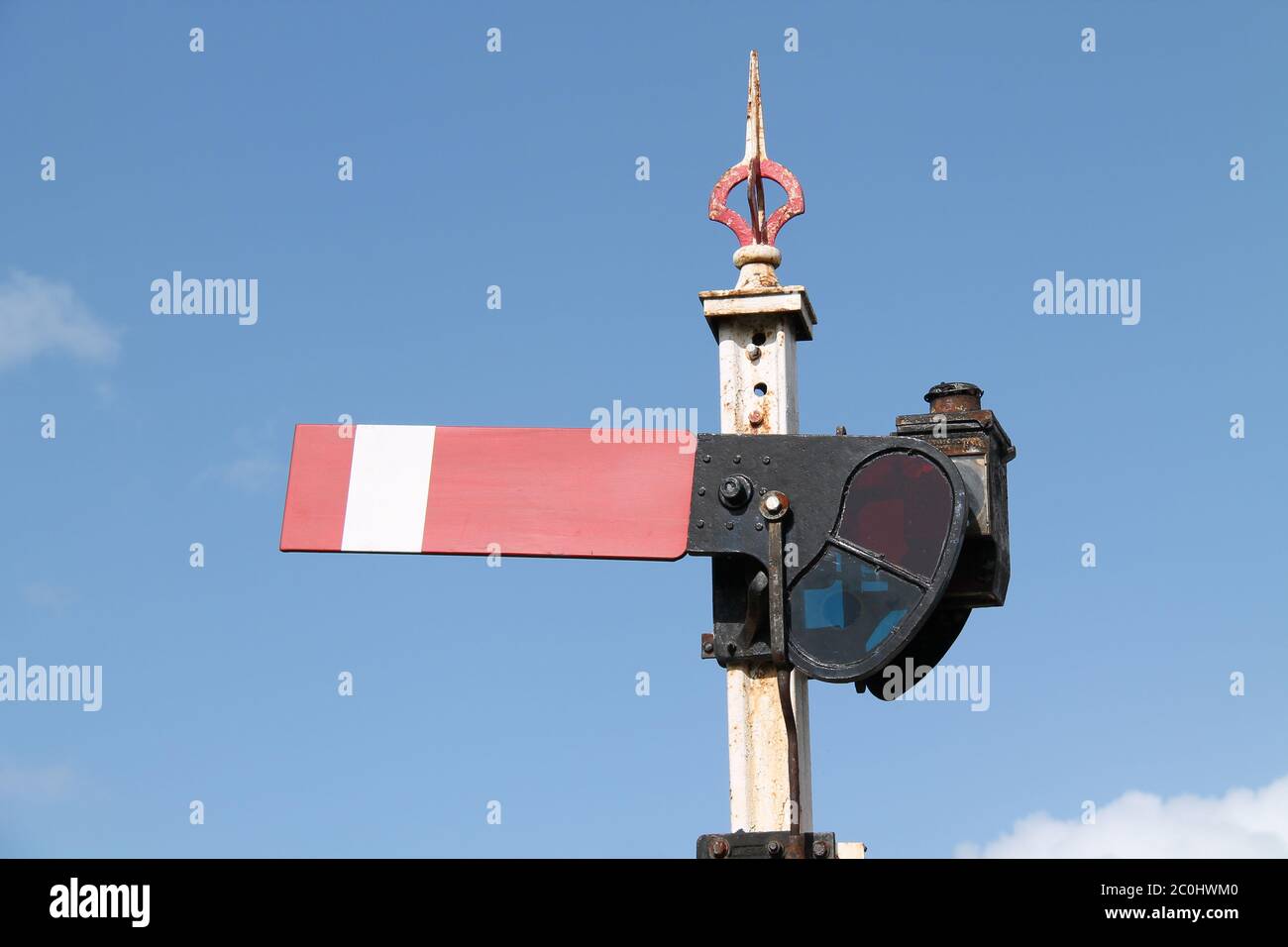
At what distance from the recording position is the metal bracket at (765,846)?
17.2ft

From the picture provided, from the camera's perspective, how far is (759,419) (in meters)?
5.61

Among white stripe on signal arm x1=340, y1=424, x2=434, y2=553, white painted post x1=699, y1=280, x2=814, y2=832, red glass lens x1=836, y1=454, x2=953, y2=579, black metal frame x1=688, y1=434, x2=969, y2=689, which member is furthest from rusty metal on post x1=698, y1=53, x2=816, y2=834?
white stripe on signal arm x1=340, y1=424, x2=434, y2=553

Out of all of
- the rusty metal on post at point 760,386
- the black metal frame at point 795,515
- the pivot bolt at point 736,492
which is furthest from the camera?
the rusty metal on post at point 760,386

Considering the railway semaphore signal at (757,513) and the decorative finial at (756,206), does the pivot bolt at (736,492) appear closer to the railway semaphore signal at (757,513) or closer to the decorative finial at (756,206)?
the railway semaphore signal at (757,513)

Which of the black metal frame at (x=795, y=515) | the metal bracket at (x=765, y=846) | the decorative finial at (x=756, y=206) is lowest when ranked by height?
the metal bracket at (x=765, y=846)

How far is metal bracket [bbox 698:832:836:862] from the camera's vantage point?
17.2ft

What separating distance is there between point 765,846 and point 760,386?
142 cm

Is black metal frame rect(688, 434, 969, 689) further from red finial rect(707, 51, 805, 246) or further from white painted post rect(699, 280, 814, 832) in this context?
red finial rect(707, 51, 805, 246)

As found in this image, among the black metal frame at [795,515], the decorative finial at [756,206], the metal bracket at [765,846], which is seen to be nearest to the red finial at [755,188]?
the decorative finial at [756,206]

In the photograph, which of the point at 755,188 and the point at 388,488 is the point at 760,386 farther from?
the point at 388,488

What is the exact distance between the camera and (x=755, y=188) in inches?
232
